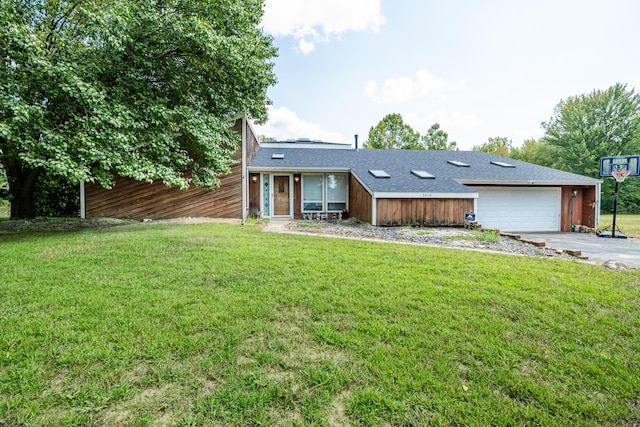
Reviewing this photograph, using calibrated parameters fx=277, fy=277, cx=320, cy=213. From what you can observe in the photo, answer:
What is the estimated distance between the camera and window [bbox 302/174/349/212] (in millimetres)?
12250

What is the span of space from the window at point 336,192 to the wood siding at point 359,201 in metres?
0.35

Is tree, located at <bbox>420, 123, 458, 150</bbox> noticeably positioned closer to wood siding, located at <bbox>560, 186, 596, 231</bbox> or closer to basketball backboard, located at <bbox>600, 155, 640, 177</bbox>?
wood siding, located at <bbox>560, 186, 596, 231</bbox>

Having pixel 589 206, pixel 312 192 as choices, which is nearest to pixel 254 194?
pixel 312 192

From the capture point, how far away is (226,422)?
1560mm

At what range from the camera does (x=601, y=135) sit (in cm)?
2478

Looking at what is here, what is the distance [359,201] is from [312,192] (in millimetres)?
2334

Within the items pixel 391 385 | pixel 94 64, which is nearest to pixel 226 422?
Answer: pixel 391 385

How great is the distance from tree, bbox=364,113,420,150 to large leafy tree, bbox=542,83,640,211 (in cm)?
1299

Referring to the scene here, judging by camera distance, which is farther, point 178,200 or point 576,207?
point 576,207

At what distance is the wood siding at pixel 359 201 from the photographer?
10141 millimetres

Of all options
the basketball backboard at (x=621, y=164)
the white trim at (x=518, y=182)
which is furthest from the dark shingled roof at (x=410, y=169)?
the basketball backboard at (x=621, y=164)

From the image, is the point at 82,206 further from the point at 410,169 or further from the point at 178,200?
the point at 410,169

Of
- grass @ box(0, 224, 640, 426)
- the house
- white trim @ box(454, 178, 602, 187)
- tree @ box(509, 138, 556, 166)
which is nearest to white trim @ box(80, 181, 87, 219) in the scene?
the house

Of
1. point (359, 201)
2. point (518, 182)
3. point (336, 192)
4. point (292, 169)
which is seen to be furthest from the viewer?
point (336, 192)
